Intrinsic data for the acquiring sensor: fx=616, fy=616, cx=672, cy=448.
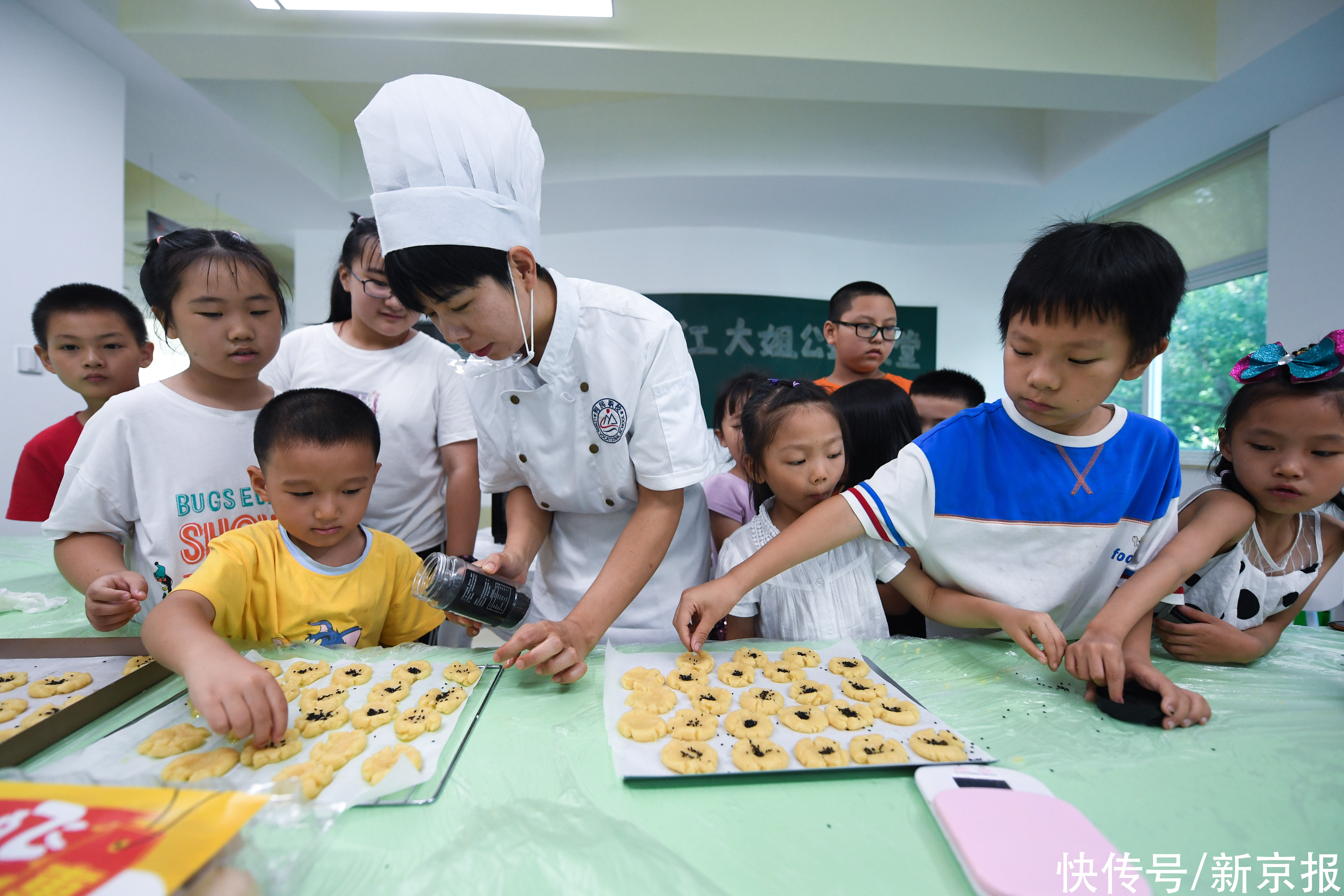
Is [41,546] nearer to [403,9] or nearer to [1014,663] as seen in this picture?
[403,9]

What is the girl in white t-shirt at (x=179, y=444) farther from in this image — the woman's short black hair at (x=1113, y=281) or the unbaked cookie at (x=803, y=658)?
the woman's short black hair at (x=1113, y=281)

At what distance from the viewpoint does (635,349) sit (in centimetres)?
112

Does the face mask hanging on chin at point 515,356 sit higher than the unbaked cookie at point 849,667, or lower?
higher

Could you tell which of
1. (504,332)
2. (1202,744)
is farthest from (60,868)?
(1202,744)

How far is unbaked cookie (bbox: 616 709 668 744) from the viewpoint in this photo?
2.45 feet

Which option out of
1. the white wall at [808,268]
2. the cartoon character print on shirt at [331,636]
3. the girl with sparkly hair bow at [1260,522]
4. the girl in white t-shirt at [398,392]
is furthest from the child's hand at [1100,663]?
the white wall at [808,268]

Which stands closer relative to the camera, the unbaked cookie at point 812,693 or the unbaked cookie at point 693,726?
the unbaked cookie at point 693,726

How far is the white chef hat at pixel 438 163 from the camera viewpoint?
916 millimetres

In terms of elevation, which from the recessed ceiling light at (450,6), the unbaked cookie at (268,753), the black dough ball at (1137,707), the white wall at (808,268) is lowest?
the unbaked cookie at (268,753)

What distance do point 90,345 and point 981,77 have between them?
3896 millimetres

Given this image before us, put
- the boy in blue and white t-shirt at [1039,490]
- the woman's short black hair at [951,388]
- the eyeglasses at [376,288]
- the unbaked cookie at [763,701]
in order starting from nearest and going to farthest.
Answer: the unbaked cookie at [763,701] < the boy in blue and white t-shirt at [1039,490] < the eyeglasses at [376,288] < the woman's short black hair at [951,388]

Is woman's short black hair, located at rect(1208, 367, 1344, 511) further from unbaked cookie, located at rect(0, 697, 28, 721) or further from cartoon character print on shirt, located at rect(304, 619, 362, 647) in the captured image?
unbaked cookie, located at rect(0, 697, 28, 721)

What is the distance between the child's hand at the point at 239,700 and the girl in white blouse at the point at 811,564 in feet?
2.42

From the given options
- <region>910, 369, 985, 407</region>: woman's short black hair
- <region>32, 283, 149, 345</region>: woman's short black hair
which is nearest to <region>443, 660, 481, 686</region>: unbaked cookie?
<region>32, 283, 149, 345</region>: woman's short black hair
